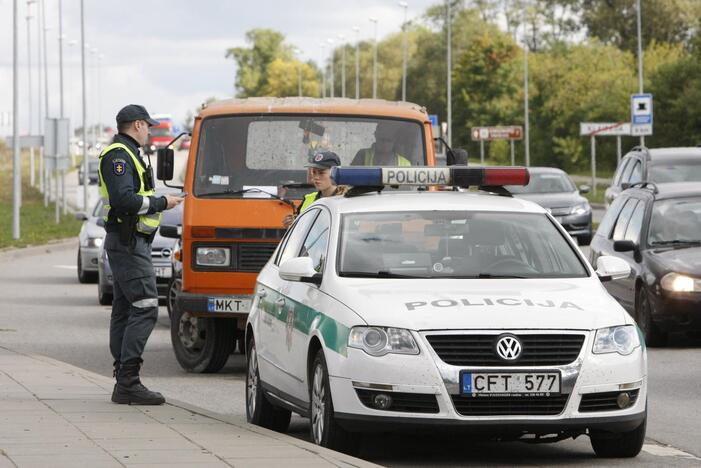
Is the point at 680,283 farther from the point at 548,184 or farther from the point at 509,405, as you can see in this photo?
the point at 548,184

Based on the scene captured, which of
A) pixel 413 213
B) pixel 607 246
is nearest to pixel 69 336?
pixel 607 246

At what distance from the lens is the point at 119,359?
11.3 m

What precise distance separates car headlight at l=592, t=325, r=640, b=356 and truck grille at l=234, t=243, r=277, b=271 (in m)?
5.46

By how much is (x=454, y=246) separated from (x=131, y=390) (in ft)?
7.86

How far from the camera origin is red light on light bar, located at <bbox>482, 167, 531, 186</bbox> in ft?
35.3

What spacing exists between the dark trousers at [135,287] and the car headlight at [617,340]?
3.27 meters

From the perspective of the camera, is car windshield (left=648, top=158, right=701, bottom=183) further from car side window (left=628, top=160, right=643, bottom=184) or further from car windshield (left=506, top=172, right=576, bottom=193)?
car windshield (left=506, top=172, right=576, bottom=193)

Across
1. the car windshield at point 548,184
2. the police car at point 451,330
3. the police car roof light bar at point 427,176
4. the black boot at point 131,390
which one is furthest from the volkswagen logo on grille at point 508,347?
the car windshield at point 548,184

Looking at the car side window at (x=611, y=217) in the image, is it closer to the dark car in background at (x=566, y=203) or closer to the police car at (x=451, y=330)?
the police car at (x=451, y=330)

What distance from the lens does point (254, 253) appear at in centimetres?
1424

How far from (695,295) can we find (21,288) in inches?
533

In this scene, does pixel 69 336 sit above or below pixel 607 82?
below

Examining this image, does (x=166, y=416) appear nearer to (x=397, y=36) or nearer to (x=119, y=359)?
(x=119, y=359)

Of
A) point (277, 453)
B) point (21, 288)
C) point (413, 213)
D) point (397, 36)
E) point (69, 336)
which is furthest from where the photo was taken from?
point (397, 36)
